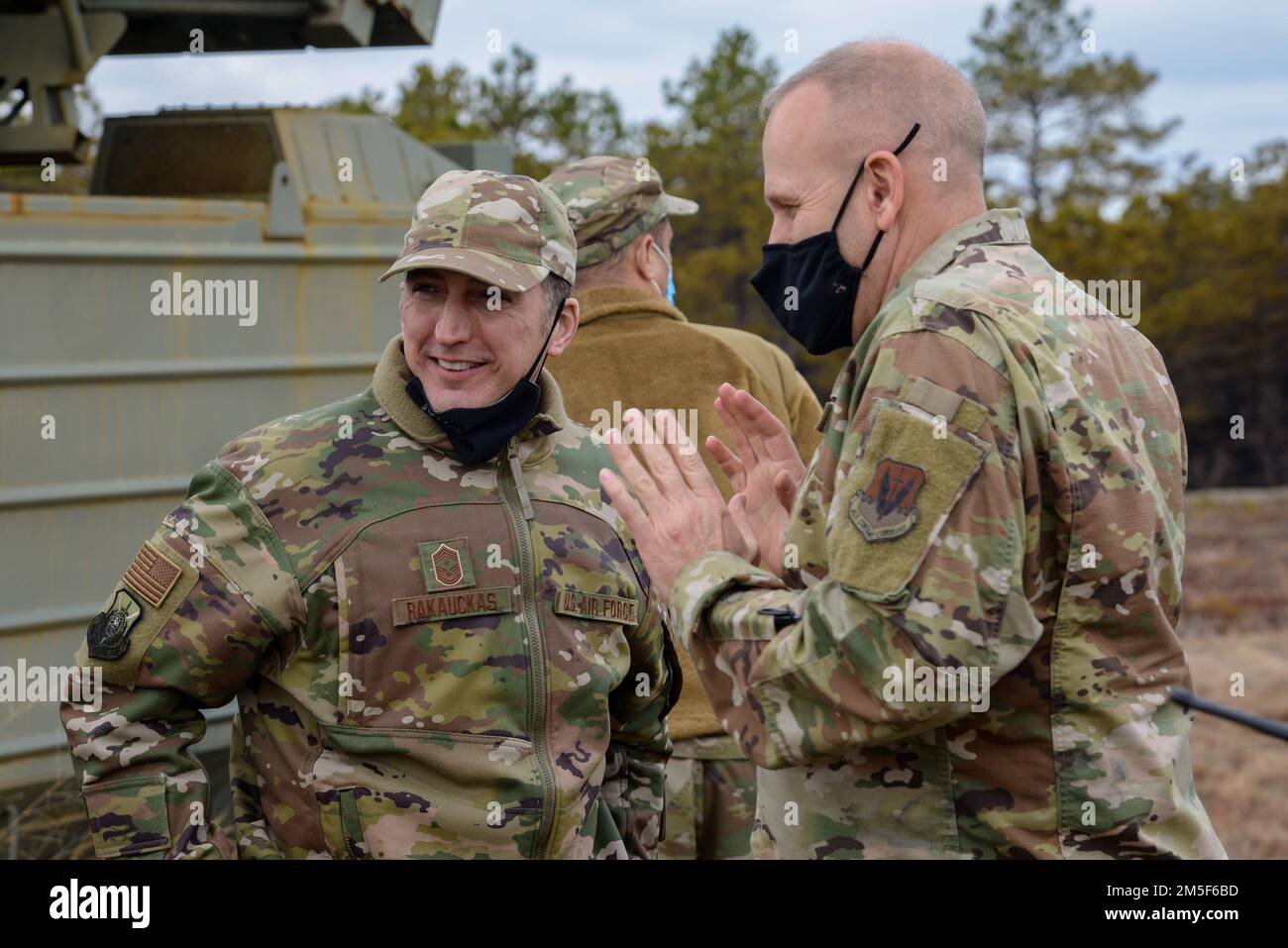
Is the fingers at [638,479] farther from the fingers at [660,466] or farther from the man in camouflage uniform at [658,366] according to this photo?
the man in camouflage uniform at [658,366]

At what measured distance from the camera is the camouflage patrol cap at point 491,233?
2.39 metres

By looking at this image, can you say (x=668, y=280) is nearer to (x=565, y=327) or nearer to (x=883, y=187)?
(x=565, y=327)

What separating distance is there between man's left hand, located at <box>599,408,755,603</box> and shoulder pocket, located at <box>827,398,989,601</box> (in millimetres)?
284

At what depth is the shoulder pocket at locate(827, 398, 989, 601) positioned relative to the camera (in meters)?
1.87

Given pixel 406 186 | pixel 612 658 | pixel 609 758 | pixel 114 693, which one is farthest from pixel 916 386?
pixel 406 186

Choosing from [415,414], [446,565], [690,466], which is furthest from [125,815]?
[690,466]

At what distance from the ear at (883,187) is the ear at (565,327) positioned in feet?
2.09

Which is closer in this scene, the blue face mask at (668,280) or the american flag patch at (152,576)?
the american flag patch at (152,576)

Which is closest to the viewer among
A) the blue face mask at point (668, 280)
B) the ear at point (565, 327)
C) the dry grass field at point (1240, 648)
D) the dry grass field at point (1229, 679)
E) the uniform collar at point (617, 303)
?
the ear at point (565, 327)

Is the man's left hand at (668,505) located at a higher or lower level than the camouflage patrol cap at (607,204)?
lower

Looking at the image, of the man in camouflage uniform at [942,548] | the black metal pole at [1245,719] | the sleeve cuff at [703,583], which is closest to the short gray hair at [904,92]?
the man in camouflage uniform at [942,548]

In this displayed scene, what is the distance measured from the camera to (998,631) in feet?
6.23

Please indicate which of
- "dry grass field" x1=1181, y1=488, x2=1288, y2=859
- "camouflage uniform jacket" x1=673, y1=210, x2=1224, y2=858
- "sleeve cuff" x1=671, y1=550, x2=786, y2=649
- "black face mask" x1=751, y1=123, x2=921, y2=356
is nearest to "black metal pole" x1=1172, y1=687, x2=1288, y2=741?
"camouflage uniform jacket" x1=673, y1=210, x2=1224, y2=858

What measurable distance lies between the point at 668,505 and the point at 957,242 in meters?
0.57
